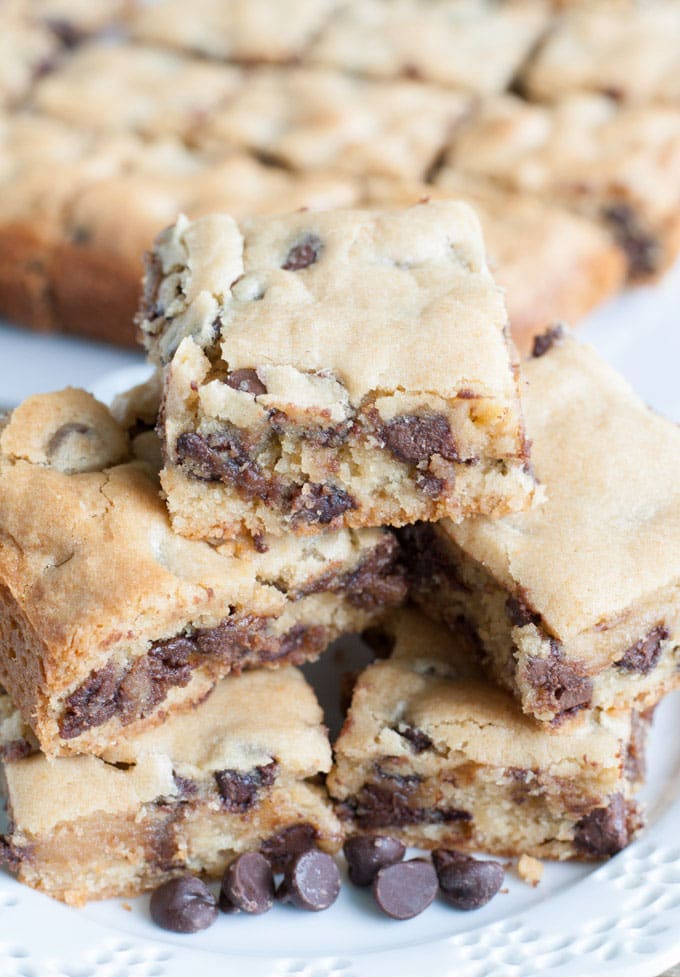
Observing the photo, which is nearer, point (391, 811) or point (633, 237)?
point (391, 811)

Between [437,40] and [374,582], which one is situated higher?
[437,40]

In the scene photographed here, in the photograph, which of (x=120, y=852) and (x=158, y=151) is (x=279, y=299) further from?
(x=158, y=151)

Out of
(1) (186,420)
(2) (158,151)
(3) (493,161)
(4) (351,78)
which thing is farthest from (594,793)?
(4) (351,78)

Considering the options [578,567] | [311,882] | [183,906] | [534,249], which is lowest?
[183,906]

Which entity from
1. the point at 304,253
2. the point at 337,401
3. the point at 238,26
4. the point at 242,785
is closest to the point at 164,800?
the point at 242,785

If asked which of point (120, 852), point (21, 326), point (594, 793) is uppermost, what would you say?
point (594, 793)

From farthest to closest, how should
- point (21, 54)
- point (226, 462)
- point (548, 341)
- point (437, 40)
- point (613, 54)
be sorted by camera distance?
point (21, 54) < point (437, 40) < point (613, 54) < point (548, 341) < point (226, 462)

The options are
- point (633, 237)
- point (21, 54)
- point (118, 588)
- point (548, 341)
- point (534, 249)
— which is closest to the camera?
point (118, 588)

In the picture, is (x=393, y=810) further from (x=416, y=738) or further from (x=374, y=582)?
(x=374, y=582)
